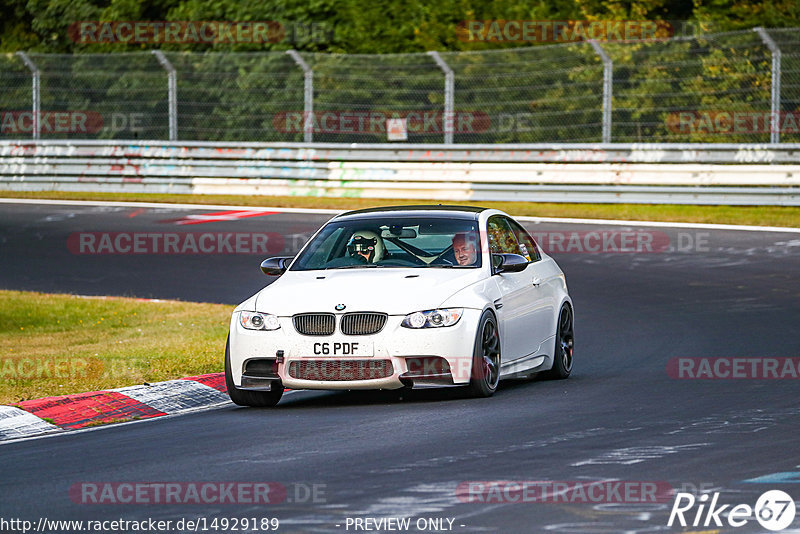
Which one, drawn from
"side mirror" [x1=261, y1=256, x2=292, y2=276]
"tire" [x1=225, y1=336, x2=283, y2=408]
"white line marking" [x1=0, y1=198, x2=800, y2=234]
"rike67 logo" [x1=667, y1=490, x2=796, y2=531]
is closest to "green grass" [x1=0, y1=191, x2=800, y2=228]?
"white line marking" [x1=0, y1=198, x2=800, y2=234]

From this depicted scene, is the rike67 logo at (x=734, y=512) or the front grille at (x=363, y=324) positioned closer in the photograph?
the rike67 logo at (x=734, y=512)

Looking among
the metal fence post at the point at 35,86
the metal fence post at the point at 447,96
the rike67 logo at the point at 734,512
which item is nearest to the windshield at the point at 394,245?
the rike67 logo at the point at 734,512

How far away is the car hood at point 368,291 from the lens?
10.2m

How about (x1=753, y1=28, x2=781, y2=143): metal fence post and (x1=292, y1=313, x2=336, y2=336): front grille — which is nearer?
(x1=292, y1=313, x2=336, y2=336): front grille

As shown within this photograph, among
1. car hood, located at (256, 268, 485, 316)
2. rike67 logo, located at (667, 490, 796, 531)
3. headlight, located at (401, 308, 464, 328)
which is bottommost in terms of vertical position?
rike67 logo, located at (667, 490, 796, 531)

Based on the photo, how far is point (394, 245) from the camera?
452 inches

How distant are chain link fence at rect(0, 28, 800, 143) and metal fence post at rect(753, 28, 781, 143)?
2 centimetres

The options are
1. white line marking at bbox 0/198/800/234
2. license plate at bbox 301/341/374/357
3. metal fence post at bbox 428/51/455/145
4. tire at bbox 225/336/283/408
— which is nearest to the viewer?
license plate at bbox 301/341/374/357

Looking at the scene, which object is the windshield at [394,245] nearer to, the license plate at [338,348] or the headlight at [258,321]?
the headlight at [258,321]

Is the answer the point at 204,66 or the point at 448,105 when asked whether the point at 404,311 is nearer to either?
the point at 448,105

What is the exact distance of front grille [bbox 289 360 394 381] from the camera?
33.1 ft

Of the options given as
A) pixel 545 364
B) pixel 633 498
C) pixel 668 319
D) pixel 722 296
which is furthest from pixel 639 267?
pixel 633 498

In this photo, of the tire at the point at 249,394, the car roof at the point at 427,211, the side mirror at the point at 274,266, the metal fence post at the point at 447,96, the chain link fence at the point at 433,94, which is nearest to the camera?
the tire at the point at 249,394

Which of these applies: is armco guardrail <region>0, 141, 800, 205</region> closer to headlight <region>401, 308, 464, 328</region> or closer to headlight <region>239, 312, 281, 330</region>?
headlight <region>401, 308, 464, 328</region>
